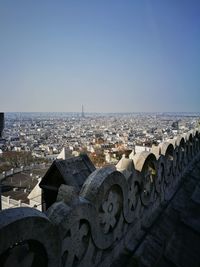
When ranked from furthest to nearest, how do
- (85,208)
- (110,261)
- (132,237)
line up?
(132,237) < (110,261) < (85,208)

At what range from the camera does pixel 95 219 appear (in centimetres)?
177

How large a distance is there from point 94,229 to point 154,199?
1.41 meters

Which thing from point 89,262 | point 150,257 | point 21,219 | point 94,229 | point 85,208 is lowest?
point 150,257

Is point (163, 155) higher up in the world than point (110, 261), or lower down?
higher up

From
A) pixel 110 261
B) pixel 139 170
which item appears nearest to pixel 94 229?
pixel 110 261

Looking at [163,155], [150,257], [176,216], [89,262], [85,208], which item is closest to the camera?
[85,208]

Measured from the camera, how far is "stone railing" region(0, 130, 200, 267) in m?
1.20

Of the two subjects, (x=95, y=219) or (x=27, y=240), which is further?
(x=95, y=219)

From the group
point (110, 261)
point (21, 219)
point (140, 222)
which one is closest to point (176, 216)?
point (140, 222)

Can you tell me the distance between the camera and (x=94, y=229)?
5.83 ft

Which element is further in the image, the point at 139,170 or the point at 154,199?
the point at 154,199

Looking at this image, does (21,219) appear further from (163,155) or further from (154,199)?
(163,155)

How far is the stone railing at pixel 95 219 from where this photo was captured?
120cm

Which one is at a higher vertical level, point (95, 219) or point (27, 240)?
point (27, 240)
